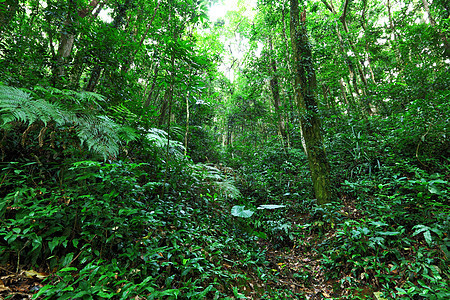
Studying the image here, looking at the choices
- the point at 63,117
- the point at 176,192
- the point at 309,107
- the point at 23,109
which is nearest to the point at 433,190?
the point at 309,107

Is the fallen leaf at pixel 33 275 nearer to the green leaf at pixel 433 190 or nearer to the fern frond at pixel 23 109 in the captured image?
the fern frond at pixel 23 109

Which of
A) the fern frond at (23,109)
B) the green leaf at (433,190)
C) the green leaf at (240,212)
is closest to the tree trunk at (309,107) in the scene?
the green leaf at (433,190)

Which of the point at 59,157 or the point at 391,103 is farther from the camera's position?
the point at 391,103

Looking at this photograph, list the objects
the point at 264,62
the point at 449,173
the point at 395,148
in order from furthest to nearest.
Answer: the point at 264,62, the point at 395,148, the point at 449,173

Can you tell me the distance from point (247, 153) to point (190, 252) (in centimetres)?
730

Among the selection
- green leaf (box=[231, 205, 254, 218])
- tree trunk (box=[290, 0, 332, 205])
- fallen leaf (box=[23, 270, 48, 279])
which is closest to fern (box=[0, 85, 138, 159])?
fallen leaf (box=[23, 270, 48, 279])

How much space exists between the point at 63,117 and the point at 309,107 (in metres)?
4.98

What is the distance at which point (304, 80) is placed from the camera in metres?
5.25

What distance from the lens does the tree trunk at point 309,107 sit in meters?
4.70

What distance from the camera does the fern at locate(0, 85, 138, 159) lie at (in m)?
1.94

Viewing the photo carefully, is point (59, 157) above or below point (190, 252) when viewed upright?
above

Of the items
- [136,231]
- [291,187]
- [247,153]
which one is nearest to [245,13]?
[247,153]

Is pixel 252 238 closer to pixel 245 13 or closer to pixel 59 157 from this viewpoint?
pixel 59 157

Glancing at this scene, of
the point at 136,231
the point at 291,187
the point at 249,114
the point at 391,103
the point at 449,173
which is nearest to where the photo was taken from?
the point at 136,231
